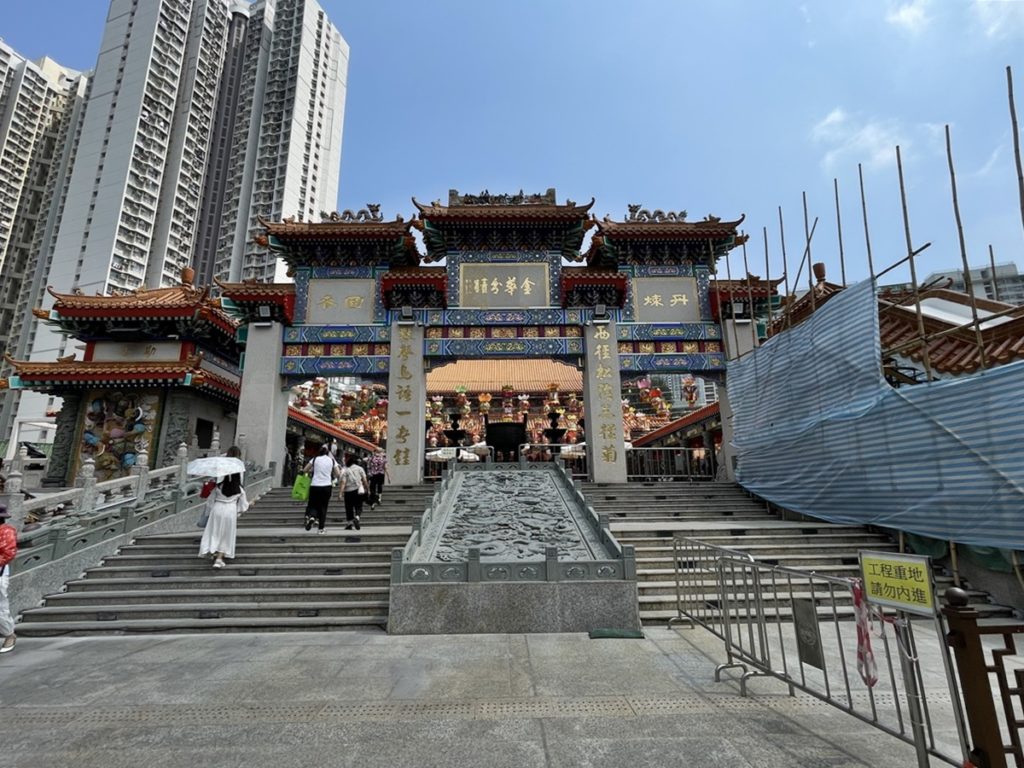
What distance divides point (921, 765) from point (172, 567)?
9141 mm

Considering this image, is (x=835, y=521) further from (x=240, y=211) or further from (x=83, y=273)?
(x=240, y=211)

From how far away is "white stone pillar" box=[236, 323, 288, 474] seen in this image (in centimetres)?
1473

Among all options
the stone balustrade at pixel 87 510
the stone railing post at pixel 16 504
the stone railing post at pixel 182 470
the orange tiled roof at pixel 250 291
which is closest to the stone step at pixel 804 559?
the stone balustrade at pixel 87 510

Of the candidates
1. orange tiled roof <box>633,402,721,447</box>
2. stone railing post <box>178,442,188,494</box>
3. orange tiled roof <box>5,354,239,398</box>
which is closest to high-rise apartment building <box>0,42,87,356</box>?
orange tiled roof <box>5,354,239,398</box>

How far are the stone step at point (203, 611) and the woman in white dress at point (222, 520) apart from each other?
1.02 meters

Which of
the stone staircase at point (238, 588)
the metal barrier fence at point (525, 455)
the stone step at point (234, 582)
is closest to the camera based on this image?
the stone staircase at point (238, 588)

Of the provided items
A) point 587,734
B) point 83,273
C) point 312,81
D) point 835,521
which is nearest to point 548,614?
point 587,734

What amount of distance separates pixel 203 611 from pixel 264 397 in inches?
372

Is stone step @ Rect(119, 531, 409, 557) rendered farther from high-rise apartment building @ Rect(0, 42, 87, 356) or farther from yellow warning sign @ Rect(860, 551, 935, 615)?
high-rise apartment building @ Rect(0, 42, 87, 356)

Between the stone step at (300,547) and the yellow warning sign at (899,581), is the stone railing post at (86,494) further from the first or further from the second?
the yellow warning sign at (899,581)

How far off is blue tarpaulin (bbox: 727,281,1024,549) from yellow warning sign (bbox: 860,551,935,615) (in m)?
4.90

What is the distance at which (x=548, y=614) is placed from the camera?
19.9ft

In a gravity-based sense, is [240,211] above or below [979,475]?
above

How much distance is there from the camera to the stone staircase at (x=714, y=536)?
267 inches
